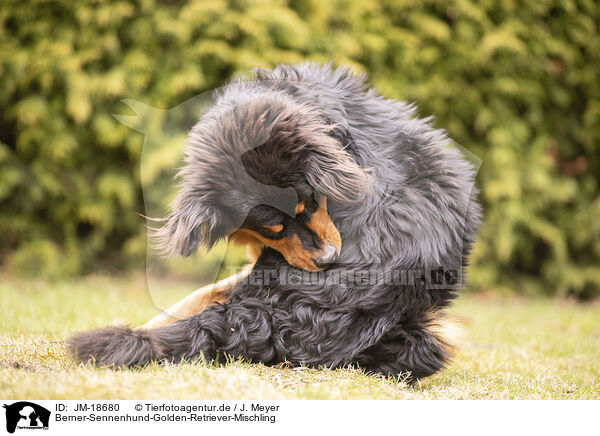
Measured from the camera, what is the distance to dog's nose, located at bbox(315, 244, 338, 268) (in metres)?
2.55

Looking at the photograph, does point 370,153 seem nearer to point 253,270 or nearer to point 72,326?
point 253,270

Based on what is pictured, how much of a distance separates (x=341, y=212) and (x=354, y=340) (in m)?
0.59

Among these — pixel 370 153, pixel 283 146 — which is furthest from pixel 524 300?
pixel 283 146

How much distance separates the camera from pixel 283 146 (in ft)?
8.16

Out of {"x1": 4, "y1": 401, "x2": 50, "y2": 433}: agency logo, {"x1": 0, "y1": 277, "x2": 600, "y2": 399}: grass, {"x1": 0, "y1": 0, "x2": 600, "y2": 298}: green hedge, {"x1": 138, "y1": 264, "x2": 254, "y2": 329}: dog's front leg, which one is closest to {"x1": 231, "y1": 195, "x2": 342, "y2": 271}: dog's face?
{"x1": 138, "y1": 264, "x2": 254, "y2": 329}: dog's front leg

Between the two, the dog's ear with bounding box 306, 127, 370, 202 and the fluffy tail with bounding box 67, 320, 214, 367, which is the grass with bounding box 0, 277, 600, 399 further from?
the dog's ear with bounding box 306, 127, 370, 202

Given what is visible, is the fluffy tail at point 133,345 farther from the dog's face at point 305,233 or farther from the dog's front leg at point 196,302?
the dog's face at point 305,233

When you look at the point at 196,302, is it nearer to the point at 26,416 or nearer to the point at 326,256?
the point at 326,256

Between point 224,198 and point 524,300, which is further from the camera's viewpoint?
point 524,300

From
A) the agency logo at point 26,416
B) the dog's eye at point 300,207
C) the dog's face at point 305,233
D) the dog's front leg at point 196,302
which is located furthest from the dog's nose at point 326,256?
the agency logo at point 26,416

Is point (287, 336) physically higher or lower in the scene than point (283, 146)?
lower

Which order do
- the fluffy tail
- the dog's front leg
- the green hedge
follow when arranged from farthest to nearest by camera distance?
the green hedge < the dog's front leg < the fluffy tail

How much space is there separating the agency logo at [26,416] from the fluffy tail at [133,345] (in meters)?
0.29

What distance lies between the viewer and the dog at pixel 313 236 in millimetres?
2484
